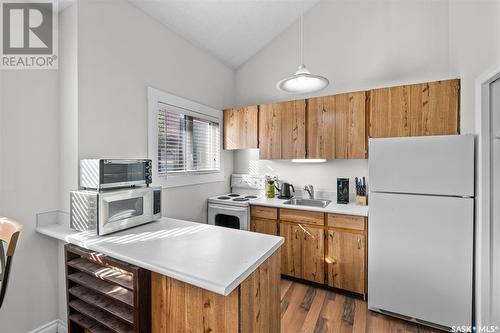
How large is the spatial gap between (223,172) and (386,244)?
7.24ft

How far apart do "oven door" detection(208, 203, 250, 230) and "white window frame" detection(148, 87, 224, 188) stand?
406 millimetres

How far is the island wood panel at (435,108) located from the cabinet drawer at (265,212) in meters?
1.62

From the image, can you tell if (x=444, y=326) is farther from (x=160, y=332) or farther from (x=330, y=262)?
(x=160, y=332)

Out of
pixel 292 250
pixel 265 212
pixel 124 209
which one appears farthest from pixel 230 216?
pixel 124 209

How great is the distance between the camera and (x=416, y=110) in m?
2.16

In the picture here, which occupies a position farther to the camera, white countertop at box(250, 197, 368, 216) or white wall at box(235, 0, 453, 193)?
white wall at box(235, 0, 453, 193)

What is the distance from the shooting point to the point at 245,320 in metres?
1.09

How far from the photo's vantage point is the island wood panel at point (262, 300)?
109 cm

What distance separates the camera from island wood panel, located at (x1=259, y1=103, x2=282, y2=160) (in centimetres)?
293

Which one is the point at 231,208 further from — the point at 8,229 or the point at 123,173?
the point at 8,229

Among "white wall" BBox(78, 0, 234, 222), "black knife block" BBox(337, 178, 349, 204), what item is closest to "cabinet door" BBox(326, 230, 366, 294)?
"black knife block" BBox(337, 178, 349, 204)

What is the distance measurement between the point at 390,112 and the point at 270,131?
1335 millimetres

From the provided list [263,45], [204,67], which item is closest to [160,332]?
[204,67]

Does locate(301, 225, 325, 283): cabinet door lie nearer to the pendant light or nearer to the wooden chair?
the pendant light
